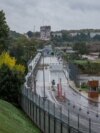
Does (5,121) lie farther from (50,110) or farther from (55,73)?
(55,73)

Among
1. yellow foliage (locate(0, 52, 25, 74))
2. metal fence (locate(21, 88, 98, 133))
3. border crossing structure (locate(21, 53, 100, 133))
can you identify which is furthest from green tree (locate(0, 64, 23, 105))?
border crossing structure (locate(21, 53, 100, 133))

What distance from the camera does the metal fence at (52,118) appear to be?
25.6 metres

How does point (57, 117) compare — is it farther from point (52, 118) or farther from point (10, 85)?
point (10, 85)

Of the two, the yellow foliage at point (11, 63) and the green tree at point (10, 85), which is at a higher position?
the yellow foliage at point (11, 63)

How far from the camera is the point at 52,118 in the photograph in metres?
33.1

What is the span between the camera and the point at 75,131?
86.3 ft

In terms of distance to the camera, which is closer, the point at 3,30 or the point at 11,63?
the point at 11,63

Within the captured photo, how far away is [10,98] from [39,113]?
18065mm

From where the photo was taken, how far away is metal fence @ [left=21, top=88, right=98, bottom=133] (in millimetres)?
25605

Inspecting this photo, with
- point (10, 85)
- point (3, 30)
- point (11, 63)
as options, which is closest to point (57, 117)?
point (10, 85)

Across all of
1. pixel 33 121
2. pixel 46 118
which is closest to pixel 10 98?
pixel 33 121

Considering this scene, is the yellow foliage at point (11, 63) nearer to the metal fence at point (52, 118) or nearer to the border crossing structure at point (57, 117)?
the metal fence at point (52, 118)

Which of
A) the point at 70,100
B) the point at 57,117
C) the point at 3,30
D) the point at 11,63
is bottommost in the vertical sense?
the point at 70,100

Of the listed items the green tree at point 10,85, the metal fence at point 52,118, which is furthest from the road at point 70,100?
the green tree at point 10,85
